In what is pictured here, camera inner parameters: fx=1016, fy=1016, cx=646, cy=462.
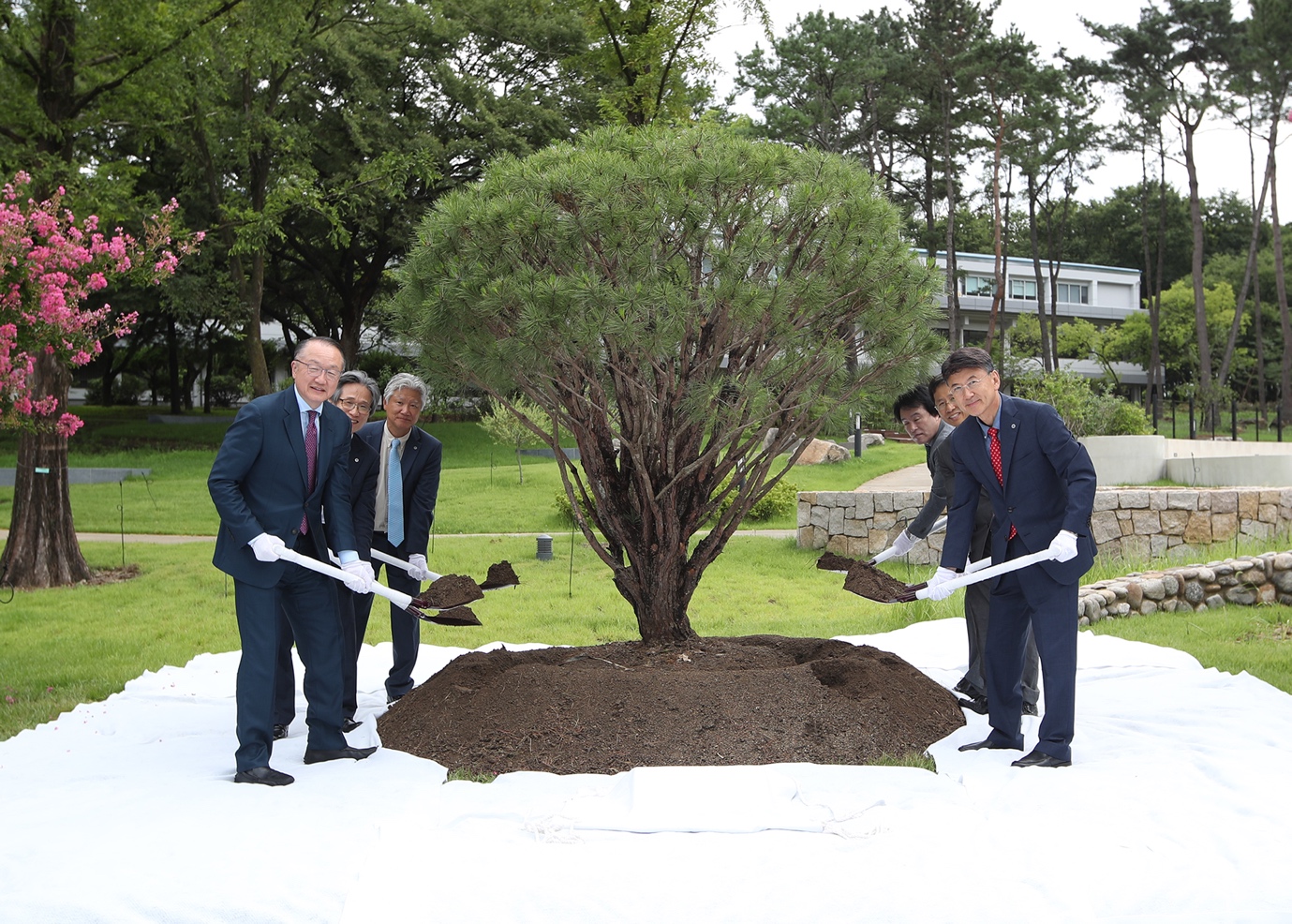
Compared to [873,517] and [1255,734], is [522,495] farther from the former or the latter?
[1255,734]

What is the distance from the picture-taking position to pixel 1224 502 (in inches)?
353

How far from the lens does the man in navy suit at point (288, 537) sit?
11.1 ft

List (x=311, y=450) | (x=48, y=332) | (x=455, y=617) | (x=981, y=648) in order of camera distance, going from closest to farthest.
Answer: (x=311, y=450) < (x=455, y=617) < (x=981, y=648) < (x=48, y=332)

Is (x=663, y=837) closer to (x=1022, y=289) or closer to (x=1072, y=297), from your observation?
(x=1022, y=289)

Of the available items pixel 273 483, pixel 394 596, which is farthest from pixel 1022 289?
pixel 273 483

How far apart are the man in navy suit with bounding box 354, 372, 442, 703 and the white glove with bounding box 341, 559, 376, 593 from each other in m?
0.60

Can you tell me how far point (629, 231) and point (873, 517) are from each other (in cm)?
627

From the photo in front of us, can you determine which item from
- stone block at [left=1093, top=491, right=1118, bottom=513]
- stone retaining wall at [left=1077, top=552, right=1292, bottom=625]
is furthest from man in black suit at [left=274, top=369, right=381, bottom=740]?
stone block at [left=1093, top=491, right=1118, bottom=513]

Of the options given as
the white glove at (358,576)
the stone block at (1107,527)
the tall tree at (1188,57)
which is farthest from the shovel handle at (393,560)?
the tall tree at (1188,57)

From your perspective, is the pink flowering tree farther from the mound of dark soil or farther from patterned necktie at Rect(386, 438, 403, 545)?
the mound of dark soil

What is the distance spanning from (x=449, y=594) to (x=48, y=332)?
373 centimetres

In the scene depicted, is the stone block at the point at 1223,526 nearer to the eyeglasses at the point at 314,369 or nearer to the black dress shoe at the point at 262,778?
the eyeglasses at the point at 314,369

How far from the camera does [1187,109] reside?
24844mm

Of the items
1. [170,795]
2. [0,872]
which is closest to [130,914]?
[0,872]
